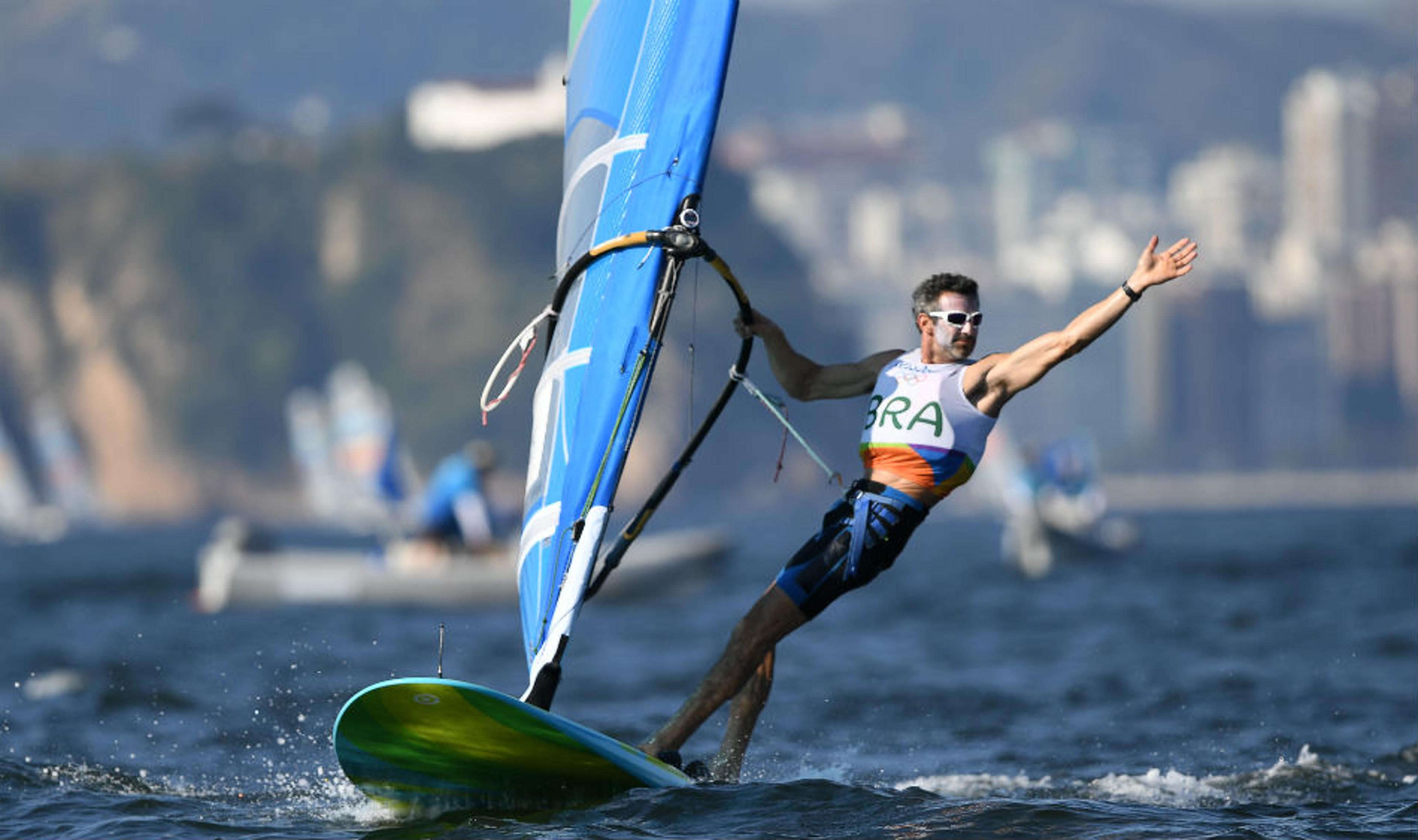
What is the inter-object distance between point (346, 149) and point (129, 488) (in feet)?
103

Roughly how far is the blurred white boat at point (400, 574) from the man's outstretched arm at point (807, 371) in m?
14.1

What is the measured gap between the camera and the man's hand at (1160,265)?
7.10 metres

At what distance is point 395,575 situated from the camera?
2317cm

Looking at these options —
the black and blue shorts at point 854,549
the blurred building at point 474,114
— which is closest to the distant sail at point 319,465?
the black and blue shorts at point 854,549

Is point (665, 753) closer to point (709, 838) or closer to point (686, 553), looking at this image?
point (709, 838)

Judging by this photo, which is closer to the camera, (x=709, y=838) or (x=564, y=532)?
(x=709, y=838)

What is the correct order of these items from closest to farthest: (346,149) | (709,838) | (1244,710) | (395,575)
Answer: (709,838), (1244,710), (395,575), (346,149)

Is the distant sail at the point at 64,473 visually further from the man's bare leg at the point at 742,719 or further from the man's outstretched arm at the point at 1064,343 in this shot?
the man's outstretched arm at the point at 1064,343

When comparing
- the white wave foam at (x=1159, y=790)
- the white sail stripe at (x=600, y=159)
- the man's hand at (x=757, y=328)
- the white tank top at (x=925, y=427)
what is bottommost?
the white wave foam at (x=1159, y=790)

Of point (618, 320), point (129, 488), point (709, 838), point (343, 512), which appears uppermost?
point (129, 488)

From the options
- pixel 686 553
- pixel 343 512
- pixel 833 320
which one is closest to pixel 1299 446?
pixel 833 320

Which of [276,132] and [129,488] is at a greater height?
[276,132]

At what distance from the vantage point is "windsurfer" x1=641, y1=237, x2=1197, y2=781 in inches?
301

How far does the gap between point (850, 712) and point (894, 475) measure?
493 cm
